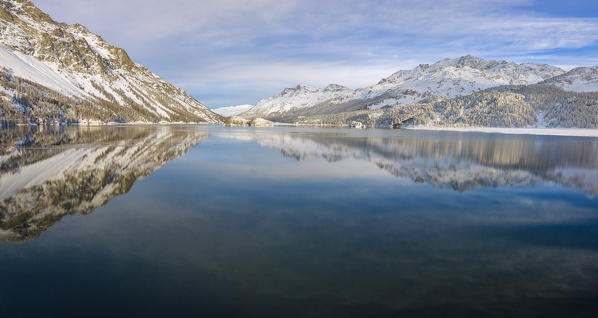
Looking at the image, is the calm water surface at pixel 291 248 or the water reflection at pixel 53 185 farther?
the water reflection at pixel 53 185

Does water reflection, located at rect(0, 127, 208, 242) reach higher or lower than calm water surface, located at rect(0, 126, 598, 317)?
higher

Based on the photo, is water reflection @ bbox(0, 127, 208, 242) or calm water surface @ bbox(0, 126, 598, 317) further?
water reflection @ bbox(0, 127, 208, 242)

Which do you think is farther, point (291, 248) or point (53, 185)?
point (53, 185)

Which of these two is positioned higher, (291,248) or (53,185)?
(53,185)

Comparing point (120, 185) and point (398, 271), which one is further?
point (120, 185)

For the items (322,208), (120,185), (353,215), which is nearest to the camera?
(353,215)

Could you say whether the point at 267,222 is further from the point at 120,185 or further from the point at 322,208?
the point at 120,185

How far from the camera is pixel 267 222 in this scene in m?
11.7

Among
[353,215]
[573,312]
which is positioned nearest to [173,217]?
[353,215]

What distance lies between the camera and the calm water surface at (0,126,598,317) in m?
6.58

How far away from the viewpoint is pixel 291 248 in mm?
9258

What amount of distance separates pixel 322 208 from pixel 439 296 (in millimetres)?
7309

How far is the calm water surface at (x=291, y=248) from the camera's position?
6578mm

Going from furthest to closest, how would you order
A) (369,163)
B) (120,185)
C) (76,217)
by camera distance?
(369,163), (120,185), (76,217)
